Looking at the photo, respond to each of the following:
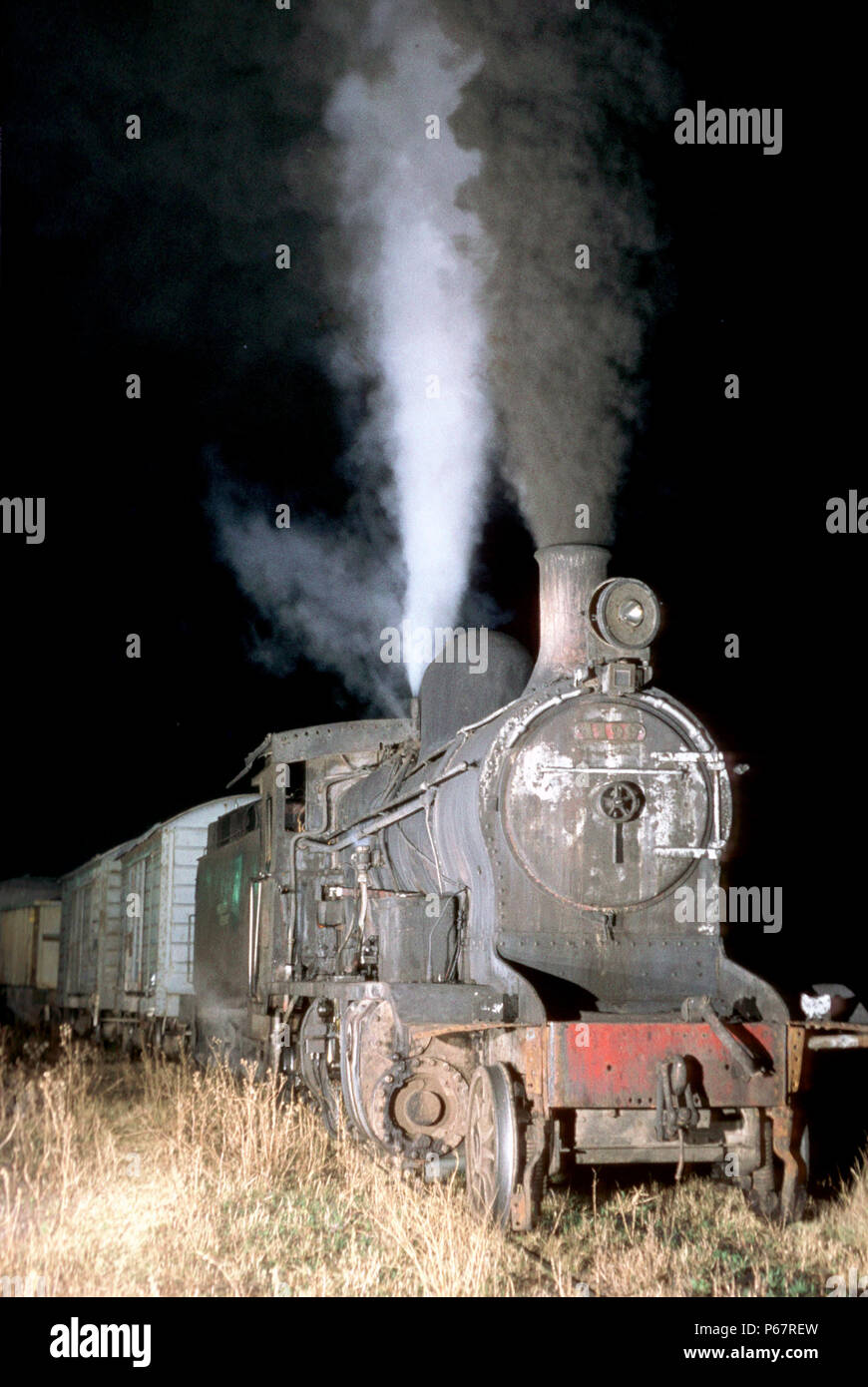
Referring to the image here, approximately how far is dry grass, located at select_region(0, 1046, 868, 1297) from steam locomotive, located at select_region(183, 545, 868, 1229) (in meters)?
0.29

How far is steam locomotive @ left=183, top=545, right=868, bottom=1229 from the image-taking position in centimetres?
600

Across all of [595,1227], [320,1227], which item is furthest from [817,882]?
[320,1227]

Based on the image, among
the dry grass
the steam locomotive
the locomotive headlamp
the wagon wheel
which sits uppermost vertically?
the locomotive headlamp

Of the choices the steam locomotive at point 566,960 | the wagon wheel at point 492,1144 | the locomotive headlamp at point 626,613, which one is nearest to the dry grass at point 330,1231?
the wagon wheel at point 492,1144

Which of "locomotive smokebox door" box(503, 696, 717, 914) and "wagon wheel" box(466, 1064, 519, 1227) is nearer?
"wagon wheel" box(466, 1064, 519, 1227)

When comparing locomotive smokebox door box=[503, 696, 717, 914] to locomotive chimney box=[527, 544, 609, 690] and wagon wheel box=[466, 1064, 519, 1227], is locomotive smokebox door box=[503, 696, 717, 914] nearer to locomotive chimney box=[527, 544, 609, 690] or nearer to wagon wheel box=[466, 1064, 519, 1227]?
locomotive chimney box=[527, 544, 609, 690]

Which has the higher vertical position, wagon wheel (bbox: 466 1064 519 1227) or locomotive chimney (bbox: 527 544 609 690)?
locomotive chimney (bbox: 527 544 609 690)

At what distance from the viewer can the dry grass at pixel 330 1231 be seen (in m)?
5.20

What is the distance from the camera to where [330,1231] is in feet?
20.2

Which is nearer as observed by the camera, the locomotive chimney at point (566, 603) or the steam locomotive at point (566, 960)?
the steam locomotive at point (566, 960)

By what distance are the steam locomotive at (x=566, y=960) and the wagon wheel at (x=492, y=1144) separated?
0.04 ft

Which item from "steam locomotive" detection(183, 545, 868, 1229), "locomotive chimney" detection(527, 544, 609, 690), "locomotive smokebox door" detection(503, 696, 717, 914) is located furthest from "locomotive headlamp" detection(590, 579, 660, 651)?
"locomotive smokebox door" detection(503, 696, 717, 914)

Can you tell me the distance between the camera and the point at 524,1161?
5.87 metres

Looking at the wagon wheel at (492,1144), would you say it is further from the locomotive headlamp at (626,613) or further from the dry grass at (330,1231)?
the locomotive headlamp at (626,613)
